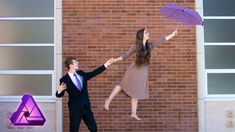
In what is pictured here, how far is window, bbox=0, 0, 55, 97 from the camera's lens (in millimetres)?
10695

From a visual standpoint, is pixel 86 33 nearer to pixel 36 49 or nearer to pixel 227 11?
pixel 36 49

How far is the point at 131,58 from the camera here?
34.0 ft

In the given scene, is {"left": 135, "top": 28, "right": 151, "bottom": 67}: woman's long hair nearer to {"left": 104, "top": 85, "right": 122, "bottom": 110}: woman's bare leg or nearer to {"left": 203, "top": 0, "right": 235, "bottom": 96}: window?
{"left": 104, "top": 85, "right": 122, "bottom": 110}: woman's bare leg

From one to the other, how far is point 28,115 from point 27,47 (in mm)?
1535

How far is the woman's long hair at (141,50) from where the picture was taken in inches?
353

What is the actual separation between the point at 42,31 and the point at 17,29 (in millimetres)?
572

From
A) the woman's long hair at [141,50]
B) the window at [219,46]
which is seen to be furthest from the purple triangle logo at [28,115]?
the window at [219,46]

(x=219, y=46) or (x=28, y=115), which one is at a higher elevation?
(x=219, y=46)

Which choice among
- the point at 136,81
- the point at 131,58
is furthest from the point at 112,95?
the point at 131,58

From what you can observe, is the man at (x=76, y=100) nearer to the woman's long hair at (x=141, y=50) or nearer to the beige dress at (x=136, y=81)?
the beige dress at (x=136, y=81)

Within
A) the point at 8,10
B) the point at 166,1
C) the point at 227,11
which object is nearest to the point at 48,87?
the point at 8,10

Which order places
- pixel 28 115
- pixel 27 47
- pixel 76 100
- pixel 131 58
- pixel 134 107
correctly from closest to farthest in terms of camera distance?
pixel 76 100 < pixel 134 107 < pixel 131 58 < pixel 28 115 < pixel 27 47

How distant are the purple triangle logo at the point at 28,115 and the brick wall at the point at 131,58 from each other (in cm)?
60

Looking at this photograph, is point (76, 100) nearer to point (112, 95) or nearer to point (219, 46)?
point (112, 95)
